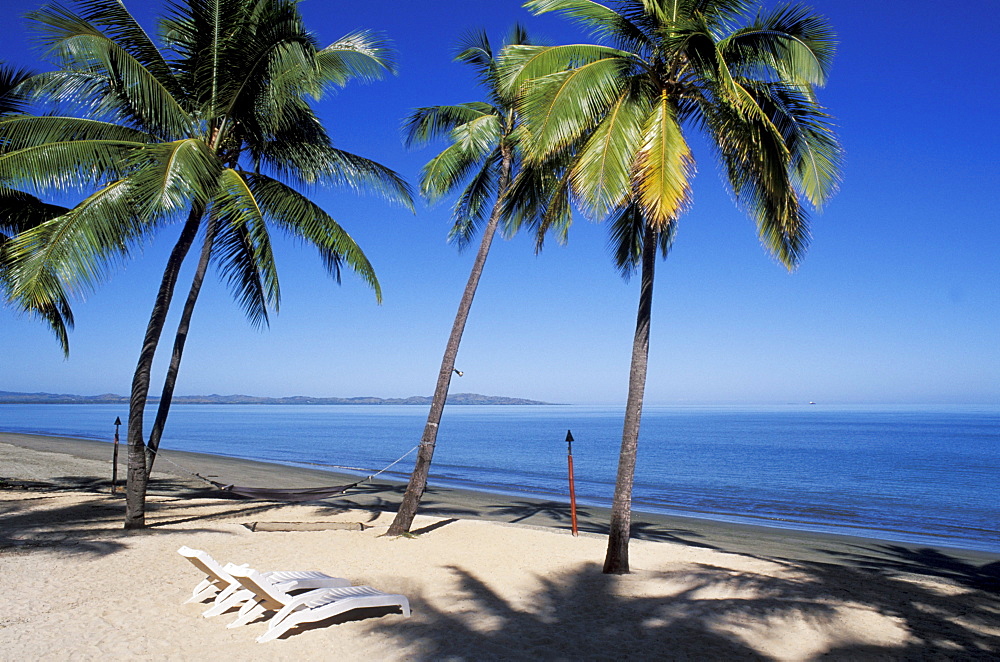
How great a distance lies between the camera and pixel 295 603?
5230 mm

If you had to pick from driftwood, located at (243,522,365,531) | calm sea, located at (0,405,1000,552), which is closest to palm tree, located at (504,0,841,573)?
driftwood, located at (243,522,365,531)

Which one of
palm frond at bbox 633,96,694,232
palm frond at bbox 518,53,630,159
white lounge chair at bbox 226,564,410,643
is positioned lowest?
white lounge chair at bbox 226,564,410,643

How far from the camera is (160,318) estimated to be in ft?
32.3

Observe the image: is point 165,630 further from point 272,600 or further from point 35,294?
point 35,294

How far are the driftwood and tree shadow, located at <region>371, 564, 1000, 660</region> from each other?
11.0 ft

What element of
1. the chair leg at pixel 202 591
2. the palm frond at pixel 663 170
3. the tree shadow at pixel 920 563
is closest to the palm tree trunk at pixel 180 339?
the chair leg at pixel 202 591

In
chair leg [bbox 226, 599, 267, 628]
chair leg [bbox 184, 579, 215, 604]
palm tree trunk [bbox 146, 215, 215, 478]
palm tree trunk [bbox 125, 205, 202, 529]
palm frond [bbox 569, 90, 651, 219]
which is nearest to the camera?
chair leg [bbox 226, 599, 267, 628]

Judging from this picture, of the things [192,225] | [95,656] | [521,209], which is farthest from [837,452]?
[95,656]

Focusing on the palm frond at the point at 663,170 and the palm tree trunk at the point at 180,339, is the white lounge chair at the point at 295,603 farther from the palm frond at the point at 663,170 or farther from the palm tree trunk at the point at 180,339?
the palm tree trunk at the point at 180,339

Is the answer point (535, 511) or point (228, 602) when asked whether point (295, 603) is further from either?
point (535, 511)

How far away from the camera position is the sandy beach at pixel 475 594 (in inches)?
201

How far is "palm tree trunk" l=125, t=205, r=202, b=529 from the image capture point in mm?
9602

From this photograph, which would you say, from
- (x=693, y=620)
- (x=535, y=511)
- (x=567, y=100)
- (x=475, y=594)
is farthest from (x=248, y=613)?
(x=535, y=511)

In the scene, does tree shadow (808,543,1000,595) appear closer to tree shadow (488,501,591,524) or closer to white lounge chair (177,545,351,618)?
tree shadow (488,501,591,524)
